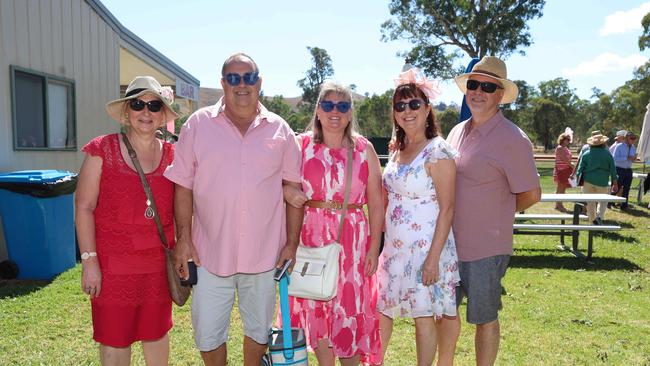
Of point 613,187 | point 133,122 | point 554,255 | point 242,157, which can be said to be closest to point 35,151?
point 133,122

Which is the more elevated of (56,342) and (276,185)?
(276,185)

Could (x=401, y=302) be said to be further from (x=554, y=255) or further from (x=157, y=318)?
(x=554, y=255)

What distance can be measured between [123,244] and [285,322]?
97 centimetres

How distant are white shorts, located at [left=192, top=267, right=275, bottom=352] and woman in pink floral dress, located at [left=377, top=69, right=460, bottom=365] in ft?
2.54

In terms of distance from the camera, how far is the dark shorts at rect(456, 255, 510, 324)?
10.2 feet

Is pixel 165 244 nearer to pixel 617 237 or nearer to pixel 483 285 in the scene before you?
pixel 483 285

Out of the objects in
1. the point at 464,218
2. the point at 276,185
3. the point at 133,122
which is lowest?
the point at 464,218

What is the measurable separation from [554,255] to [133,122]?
696cm

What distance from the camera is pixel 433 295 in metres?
3.15

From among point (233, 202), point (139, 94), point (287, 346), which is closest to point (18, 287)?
point (139, 94)

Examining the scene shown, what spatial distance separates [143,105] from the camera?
2.86 meters

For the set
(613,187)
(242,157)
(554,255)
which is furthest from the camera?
(613,187)

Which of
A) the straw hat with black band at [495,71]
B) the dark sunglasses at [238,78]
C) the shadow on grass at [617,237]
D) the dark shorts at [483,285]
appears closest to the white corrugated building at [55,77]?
the dark sunglasses at [238,78]

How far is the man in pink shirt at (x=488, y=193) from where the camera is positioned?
304 cm
